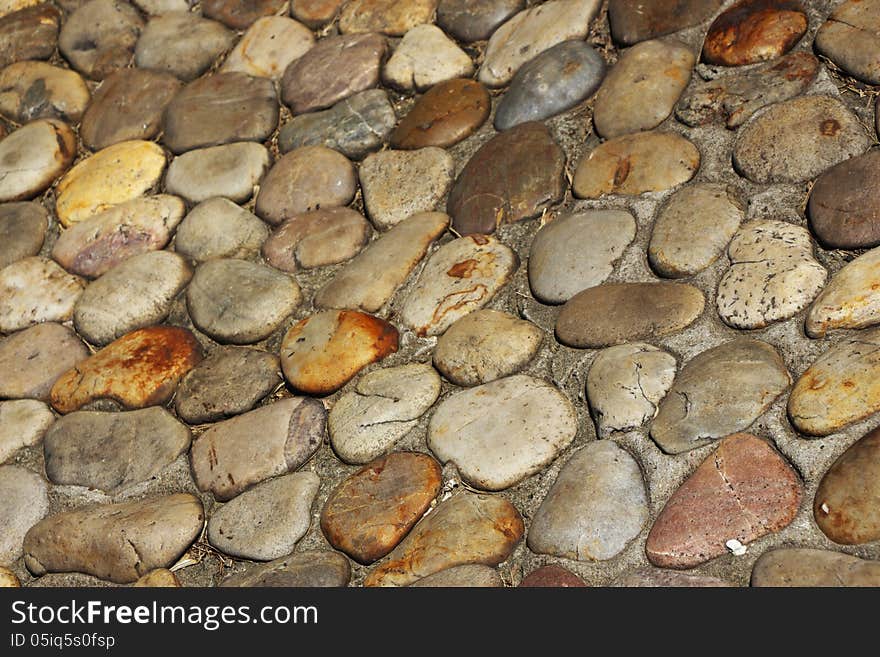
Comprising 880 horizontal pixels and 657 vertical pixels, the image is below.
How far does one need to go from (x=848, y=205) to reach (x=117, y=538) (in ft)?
5.80

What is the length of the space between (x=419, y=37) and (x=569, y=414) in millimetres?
1514

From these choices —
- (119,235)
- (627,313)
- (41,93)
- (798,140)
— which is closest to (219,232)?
(119,235)

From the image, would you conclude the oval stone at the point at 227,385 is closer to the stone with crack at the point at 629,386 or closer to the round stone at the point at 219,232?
the round stone at the point at 219,232

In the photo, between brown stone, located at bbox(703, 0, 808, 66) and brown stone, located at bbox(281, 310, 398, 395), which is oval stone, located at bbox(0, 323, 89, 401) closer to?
brown stone, located at bbox(281, 310, 398, 395)

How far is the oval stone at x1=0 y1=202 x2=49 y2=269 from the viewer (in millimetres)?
3246

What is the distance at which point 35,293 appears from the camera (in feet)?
10.1

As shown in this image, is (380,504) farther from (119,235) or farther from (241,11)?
(241,11)

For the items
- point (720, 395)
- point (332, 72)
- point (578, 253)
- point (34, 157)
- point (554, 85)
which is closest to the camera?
point (720, 395)

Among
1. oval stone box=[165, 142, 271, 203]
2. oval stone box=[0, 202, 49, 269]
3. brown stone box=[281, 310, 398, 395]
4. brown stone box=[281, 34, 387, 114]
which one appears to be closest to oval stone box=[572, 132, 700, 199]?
brown stone box=[281, 310, 398, 395]

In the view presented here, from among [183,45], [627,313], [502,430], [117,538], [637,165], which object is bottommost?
[117,538]

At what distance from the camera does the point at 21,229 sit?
3289 mm

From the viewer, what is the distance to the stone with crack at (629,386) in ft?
7.12

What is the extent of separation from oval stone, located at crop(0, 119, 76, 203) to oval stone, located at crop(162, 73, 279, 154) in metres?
0.36

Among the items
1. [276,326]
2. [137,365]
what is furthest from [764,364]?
[137,365]
